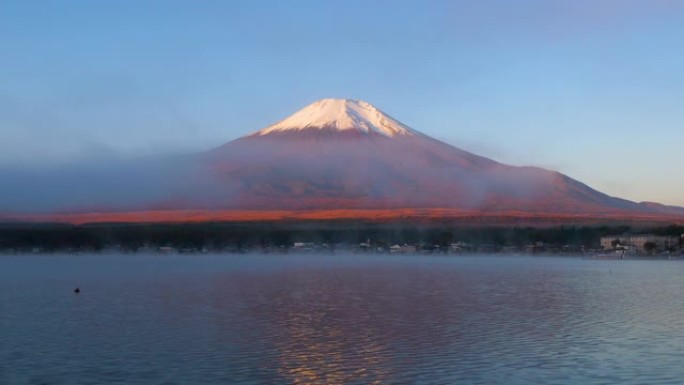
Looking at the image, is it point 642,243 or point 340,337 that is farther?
point 642,243

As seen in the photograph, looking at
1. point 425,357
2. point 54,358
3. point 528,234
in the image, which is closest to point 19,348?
point 54,358

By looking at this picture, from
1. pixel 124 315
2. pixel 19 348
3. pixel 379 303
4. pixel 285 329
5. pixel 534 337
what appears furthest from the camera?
pixel 379 303

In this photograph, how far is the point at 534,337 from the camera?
17.9 m

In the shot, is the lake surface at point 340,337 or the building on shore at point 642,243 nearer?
the lake surface at point 340,337

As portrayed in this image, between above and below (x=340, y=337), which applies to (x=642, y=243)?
above

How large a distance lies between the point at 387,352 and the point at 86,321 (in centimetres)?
856

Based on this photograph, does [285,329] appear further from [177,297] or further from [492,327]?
[177,297]

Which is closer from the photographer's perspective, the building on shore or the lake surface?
the lake surface

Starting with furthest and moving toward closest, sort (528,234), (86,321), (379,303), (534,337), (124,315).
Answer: (528,234) < (379,303) < (124,315) < (86,321) < (534,337)

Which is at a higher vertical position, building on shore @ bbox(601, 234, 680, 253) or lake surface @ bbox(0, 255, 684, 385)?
building on shore @ bbox(601, 234, 680, 253)

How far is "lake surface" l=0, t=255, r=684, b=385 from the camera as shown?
13.6m

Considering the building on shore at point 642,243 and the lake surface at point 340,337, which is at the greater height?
the building on shore at point 642,243

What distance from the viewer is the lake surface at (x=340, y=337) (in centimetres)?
1361

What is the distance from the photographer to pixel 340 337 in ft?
58.5
